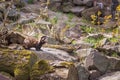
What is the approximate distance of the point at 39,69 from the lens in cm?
438

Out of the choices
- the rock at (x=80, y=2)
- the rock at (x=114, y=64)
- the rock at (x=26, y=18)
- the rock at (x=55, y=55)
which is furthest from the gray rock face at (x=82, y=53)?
the rock at (x=80, y=2)

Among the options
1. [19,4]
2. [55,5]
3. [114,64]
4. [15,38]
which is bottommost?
[114,64]

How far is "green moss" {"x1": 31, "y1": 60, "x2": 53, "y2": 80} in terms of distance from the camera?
14.2 ft

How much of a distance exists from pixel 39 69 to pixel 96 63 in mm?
1764

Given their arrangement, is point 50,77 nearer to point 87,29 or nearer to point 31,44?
point 31,44

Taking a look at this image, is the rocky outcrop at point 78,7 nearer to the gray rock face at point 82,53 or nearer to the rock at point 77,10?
the rock at point 77,10

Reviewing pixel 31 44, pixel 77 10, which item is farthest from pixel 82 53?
pixel 77 10

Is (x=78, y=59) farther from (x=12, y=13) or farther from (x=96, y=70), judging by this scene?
(x=12, y=13)

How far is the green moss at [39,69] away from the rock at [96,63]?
147 centimetres

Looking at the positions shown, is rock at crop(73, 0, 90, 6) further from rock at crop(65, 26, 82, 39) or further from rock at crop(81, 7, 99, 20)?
rock at crop(65, 26, 82, 39)

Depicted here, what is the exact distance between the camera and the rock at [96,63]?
582 cm

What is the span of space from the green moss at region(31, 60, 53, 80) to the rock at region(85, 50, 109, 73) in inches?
57.8

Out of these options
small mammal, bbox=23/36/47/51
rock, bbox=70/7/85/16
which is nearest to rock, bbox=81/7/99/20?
rock, bbox=70/7/85/16

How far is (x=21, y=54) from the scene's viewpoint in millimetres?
4613
